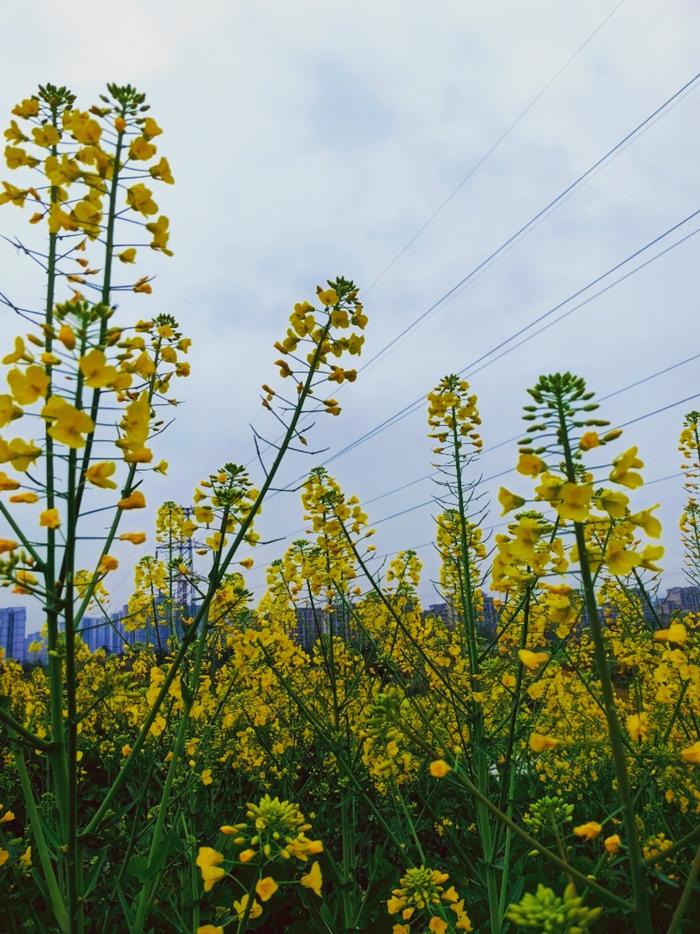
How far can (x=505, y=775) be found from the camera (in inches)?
91.7

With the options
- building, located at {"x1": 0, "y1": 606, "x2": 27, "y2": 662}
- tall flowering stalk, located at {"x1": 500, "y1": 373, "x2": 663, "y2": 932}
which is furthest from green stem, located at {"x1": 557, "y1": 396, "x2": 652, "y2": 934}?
building, located at {"x1": 0, "y1": 606, "x2": 27, "y2": 662}

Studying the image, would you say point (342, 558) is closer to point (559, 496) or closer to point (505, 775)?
point (505, 775)

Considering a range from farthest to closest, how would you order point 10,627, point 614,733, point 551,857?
point 10,627
point 614,733
point 551,857

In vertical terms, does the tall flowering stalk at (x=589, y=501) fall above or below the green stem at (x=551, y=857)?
above

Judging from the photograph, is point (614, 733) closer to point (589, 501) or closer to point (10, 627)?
point (589, 501)

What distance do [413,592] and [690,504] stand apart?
338cm

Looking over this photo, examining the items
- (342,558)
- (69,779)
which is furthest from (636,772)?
(69,779)

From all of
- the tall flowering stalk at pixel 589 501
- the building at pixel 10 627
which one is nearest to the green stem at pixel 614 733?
the tall flowering stalk at pixel 589 501

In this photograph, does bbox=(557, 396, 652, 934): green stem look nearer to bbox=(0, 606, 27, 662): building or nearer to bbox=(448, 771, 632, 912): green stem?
bbox=(448, 771, 632, 912): green stem

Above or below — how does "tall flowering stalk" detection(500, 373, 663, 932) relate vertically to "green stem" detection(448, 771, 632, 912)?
above

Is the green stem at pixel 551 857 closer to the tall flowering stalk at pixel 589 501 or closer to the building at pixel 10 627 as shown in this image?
the tall flowering stalk at pixel 589 501

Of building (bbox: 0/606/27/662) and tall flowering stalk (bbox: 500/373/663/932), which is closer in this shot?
tall flowering stalk (bbox: 500/373/663/932)

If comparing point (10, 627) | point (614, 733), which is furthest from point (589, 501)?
point (10, 627)

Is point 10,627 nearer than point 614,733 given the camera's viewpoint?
No
